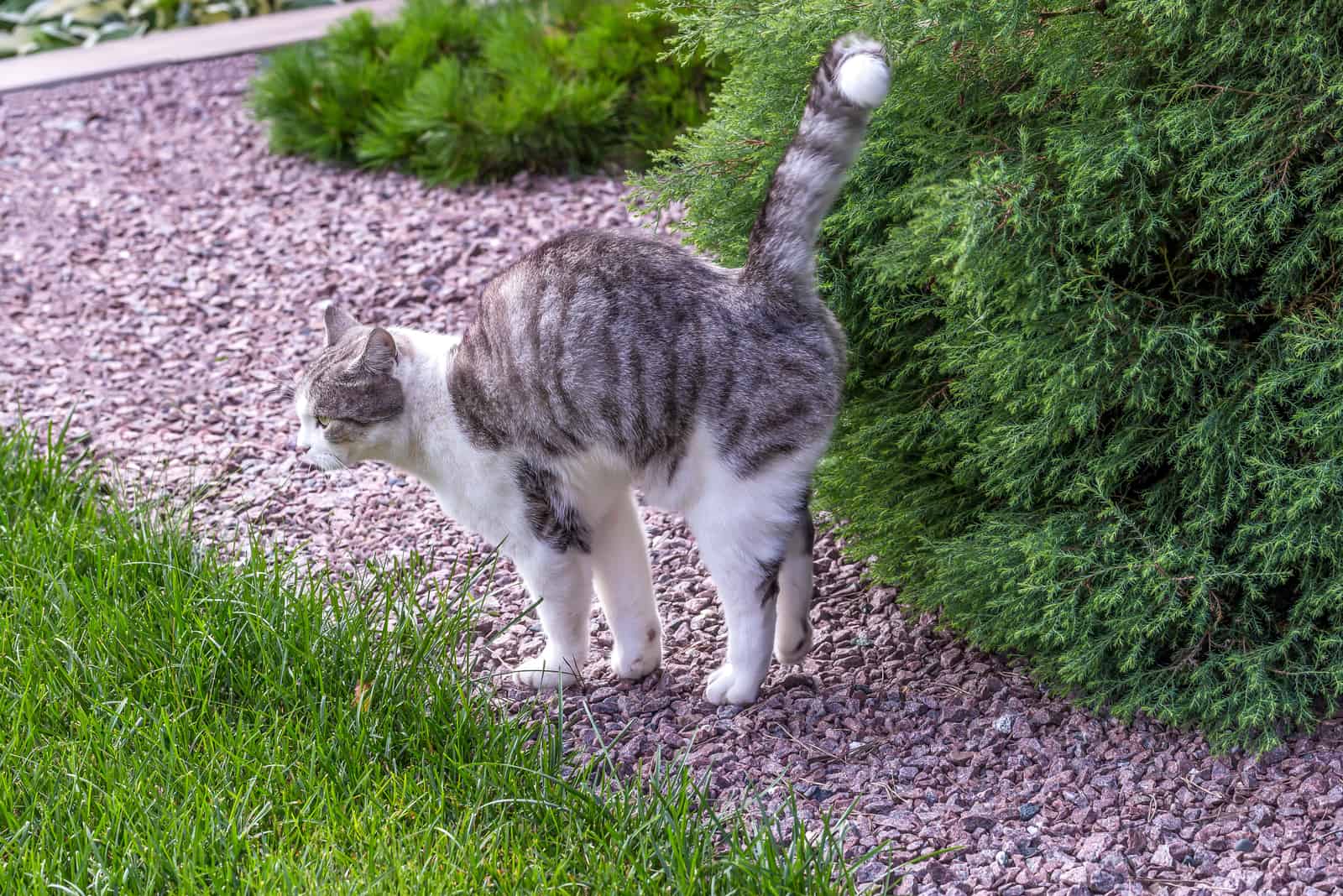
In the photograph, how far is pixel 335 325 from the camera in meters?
3.51

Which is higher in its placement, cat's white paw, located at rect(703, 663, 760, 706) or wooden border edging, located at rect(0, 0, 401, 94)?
wooden border edging, located at rect(0, 0, 401, 94)

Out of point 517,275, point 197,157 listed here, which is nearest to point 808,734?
point 517,275

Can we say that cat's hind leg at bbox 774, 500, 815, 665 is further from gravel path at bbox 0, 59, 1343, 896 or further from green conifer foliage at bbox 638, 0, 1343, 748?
green conifer foliage at bbox 638, 0, 1343, 748

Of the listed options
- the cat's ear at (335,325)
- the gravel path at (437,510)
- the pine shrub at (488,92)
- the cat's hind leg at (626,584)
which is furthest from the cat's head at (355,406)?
the pine shrub at (488,92)

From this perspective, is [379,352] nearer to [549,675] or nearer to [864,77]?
[549,675]

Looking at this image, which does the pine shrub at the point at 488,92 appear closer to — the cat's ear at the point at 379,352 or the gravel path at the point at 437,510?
the gravel path at the point at 437,510

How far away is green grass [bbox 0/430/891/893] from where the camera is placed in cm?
248

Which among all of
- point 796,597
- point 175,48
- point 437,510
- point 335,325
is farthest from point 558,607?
point 175,48

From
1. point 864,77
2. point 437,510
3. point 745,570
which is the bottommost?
point 437,510

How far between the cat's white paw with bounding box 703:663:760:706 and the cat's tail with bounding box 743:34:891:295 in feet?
Result: 2.97

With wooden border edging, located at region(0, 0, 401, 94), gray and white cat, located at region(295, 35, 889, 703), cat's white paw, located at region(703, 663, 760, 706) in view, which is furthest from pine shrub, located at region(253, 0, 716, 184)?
cat's white paw, located at region(703, 663, 760, 706)

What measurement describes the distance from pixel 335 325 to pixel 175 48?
18.1ft

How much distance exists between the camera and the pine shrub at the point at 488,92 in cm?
603

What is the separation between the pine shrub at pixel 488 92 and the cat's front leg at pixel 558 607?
3.09m
